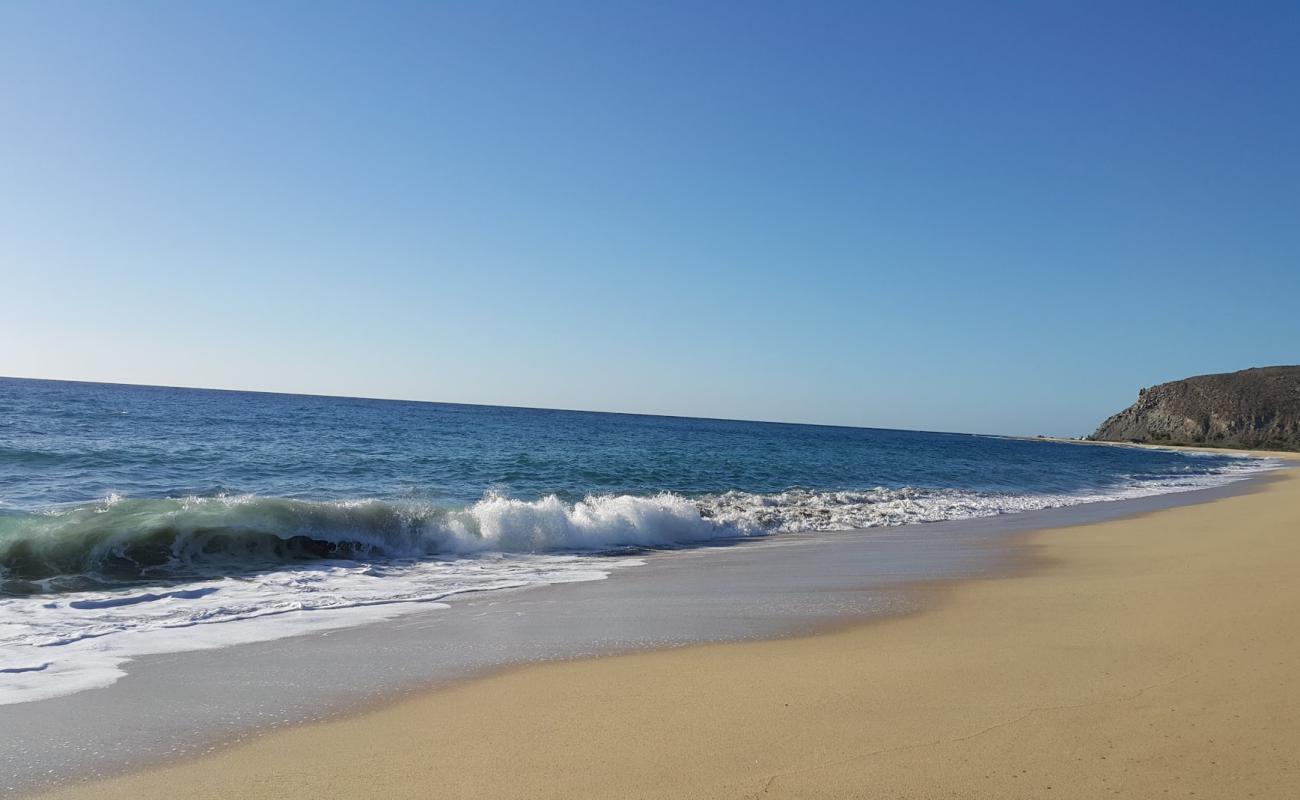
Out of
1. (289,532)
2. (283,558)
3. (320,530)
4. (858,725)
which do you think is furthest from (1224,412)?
(858,725)

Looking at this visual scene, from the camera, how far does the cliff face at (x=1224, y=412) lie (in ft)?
290

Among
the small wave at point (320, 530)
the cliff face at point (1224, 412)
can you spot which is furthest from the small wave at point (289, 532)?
the cliff face at point (1224, 412)

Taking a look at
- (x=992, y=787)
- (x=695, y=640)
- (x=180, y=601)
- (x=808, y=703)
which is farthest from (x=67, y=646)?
(x=992, y=787)

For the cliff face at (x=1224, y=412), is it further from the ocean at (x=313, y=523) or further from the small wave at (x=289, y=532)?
the small wave at (x=289, y=532)

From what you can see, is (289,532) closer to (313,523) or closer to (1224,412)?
(313,523)

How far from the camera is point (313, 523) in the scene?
1138cm

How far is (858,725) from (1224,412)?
114021mm

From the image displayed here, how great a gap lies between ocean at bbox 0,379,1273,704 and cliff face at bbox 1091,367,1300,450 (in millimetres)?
80241

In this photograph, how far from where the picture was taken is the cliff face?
88.5 metres

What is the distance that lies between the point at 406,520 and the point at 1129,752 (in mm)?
10453

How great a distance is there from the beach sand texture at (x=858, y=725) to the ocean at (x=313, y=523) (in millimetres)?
2525

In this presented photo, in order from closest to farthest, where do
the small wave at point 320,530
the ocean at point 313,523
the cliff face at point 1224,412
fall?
the ocean at point 313,523 → the small wave at point 320,530 → the cliff face at point 1224,412

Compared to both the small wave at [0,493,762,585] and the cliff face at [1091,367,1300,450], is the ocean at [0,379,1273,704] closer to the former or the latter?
the small wave at [0,493,762,585]

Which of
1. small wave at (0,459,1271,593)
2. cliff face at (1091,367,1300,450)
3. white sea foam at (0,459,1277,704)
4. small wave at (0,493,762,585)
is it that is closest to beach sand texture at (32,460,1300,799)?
white sea foam at (0,459,1277,704)
